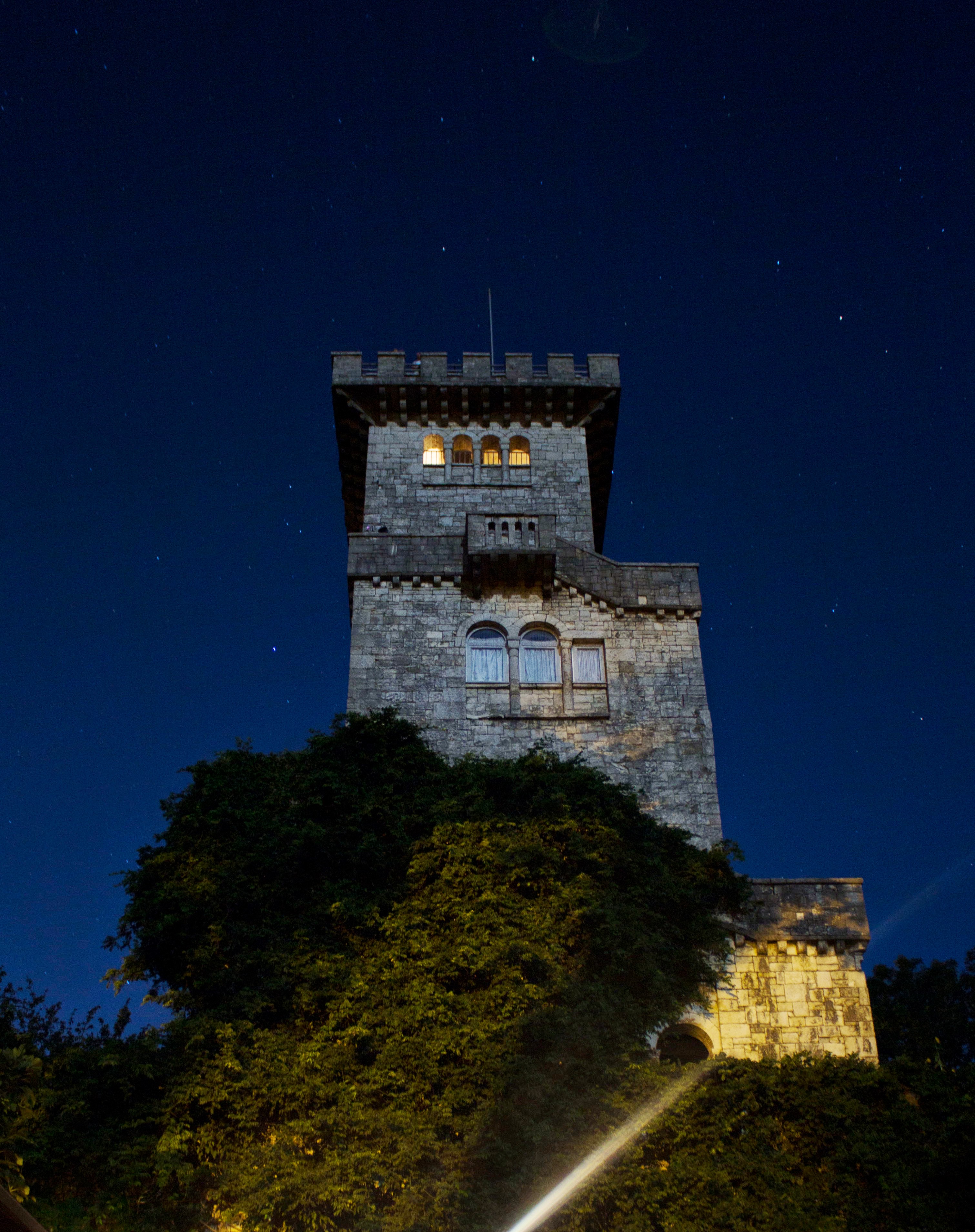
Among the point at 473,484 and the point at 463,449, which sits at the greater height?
the point at 463,449

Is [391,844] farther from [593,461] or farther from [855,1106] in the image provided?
[593,461]

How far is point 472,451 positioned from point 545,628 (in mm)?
8891

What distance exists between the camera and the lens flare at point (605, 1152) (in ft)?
57.7

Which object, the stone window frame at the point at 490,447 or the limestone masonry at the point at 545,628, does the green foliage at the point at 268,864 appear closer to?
the limestone masonry at the point at 545,628

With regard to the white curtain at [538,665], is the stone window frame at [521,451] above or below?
above

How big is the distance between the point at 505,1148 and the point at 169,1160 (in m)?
5.63

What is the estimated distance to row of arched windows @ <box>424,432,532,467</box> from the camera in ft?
125

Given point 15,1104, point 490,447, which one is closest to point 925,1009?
point 490,447

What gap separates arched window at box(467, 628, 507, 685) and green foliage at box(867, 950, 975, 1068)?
18133mm

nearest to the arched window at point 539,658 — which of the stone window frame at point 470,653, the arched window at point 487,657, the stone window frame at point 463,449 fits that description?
the stone window frame at point 470,653

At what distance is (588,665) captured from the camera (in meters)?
31.2

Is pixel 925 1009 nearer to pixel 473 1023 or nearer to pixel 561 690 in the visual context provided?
pixel 561 690

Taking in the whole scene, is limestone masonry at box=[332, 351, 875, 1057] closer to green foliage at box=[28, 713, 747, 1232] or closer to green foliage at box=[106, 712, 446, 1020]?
green foliage at box=[28, 713, 747, 1232]

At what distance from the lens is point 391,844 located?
80.4 feet
